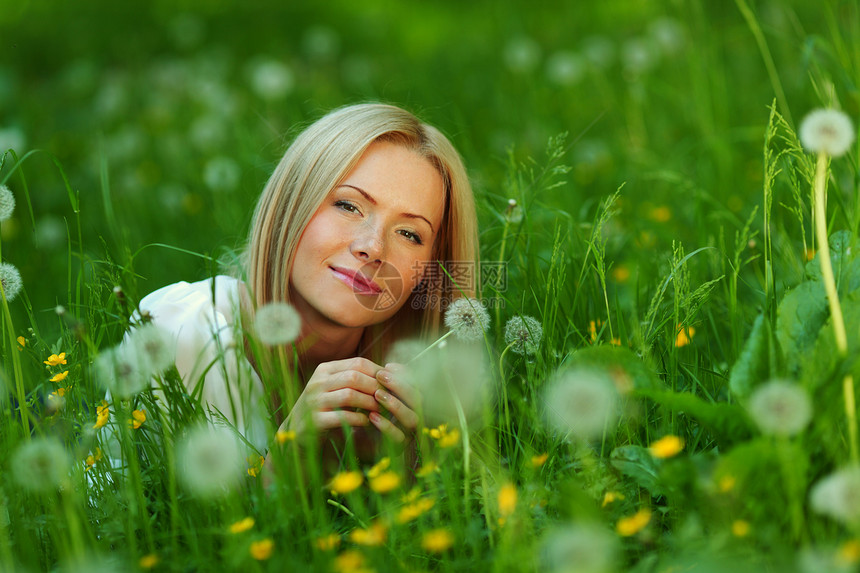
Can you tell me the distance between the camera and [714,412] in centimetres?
118

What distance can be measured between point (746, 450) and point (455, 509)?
16.2 inches

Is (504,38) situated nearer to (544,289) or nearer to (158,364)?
(544,289)

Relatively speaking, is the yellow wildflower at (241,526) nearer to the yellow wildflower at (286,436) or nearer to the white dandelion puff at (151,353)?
the yellow wildflower at (286,436)

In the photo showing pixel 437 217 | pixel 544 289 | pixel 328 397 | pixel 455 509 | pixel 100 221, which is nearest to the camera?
pixel 455 509

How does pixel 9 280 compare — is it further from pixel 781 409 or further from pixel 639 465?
pixel 781 409

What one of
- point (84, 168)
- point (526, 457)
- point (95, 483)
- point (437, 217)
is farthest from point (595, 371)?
point (84, 168)

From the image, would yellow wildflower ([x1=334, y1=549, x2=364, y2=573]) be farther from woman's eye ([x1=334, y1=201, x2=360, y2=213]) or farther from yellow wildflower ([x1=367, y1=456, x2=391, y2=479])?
woman's eye ([x1=334, y1=201, x2=360, y2=213])

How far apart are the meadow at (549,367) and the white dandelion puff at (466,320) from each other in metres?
0.04

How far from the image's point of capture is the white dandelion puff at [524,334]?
1537mm

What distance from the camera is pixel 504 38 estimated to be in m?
4.92

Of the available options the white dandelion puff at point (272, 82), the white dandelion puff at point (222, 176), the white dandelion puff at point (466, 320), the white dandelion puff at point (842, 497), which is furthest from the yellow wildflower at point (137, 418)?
the white dandelion puff at point (272, 82)

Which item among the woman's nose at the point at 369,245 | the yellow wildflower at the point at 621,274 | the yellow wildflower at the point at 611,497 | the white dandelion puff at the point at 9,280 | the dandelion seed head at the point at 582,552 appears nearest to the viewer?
the dandelion seed head at the point at 582,552

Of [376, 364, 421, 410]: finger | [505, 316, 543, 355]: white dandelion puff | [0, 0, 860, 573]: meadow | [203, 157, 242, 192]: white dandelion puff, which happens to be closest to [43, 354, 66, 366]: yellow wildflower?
[0, 0, 860, 573]: meadow

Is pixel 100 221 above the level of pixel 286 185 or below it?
above
